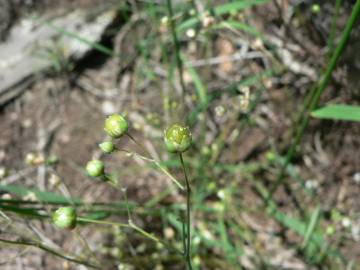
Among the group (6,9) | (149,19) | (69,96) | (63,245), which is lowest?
(63,245)

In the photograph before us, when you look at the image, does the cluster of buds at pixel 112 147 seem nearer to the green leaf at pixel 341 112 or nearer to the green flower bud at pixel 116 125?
the green flower bud at pixel 116 125

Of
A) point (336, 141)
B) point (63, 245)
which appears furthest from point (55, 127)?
point (336, 141)

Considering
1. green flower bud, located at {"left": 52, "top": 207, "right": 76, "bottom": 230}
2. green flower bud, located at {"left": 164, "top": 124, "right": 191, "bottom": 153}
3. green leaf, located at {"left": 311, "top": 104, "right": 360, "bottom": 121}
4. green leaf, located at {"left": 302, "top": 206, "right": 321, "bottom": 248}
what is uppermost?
green flower bud, located at {"left": 164, "top": 124, "right": 191, "bottom": 153}

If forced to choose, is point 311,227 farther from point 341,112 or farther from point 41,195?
A: point 41,195

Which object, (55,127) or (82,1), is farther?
(82,1)

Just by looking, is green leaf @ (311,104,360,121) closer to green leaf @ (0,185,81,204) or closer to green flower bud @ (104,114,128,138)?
green flower bud @ (104,114,128,138)

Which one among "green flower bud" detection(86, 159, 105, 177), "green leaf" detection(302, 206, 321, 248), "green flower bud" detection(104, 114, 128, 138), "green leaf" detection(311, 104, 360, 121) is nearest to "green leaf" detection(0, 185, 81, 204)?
"green flower bud" detection(86, 159, 105, 177)

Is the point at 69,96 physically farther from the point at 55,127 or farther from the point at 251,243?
the point at 251,243

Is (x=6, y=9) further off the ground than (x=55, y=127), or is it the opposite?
(x=6, y=9)
